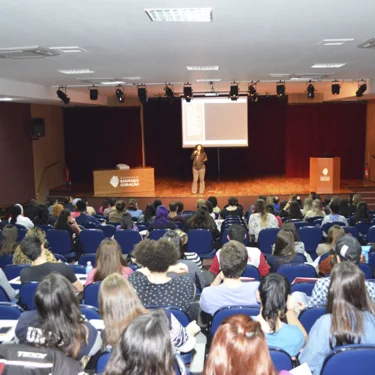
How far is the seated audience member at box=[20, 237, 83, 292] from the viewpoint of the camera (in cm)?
459

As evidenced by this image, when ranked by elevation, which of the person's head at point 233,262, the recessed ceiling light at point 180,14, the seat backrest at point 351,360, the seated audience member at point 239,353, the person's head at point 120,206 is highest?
the recessed ceiling light at point 180,14

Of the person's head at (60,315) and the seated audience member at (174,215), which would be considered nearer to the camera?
the person's head at (60,315)

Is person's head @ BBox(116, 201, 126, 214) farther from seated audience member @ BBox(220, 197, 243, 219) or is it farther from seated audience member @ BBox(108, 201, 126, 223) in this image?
seated audience member @ BBox(220, 197, 243, 219)

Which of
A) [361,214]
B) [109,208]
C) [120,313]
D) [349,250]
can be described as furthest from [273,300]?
[109,208]

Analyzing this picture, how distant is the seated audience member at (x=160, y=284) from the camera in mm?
3969

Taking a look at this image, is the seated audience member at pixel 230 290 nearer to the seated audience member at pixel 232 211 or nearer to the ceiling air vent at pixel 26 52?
the ceiling air vent at pixel 26 52

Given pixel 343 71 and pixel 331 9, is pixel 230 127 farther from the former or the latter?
pixel 331 9

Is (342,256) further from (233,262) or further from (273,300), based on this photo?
(273,300)

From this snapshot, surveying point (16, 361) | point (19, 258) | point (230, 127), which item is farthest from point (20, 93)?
point (16, 361)

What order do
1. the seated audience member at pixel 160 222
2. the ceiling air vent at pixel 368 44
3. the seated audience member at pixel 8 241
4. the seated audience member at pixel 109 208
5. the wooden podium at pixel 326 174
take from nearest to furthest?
the seated audience member at pixel 8 241
the ceiling air vent at pixel 368 44
the seated audience member at pixel 160 222
the seated audience member at pixel 109 208
the wooden podium at pixel 326 174

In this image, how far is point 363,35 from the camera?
6023 millimetres

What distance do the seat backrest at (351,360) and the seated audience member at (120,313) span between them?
2.87 ft

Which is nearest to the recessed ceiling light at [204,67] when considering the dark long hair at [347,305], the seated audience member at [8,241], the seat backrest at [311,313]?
the seated audience member at [8,241]

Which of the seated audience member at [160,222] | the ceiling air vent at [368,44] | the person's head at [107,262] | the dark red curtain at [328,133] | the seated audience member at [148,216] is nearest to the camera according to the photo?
the person's head at [107,262]
